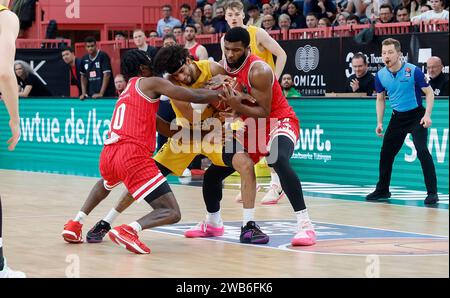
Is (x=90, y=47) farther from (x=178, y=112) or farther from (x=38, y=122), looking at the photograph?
(x=178, y=112)

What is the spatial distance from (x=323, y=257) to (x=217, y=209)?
1572mm

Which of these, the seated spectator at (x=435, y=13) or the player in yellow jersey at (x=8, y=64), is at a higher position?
the seated spectator at (x=435, y=13)

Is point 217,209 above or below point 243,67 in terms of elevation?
below

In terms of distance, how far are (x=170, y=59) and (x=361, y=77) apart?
284 inches

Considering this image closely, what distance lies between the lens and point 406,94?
1241cm

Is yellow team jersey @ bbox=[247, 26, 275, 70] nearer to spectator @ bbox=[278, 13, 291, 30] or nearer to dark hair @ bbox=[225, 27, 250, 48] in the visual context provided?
dark hair @ bbox=[225, 27, 250, 48]

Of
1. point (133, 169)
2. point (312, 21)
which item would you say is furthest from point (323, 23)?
point (133, 169)

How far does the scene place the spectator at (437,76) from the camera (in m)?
13.8

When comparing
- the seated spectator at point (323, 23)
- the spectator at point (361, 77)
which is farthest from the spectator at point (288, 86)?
the seated spectator at point (323, 23)

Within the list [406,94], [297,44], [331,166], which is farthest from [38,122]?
[406,94]

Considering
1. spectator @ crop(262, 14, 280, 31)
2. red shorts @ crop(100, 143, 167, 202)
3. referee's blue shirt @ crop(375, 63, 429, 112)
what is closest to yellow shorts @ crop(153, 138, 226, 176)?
red shorts @ crop(100, 143, 167, 202)

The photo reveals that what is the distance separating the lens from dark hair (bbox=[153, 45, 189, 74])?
8.32 m

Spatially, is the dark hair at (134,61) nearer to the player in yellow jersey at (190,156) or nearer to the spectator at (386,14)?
the player in yellow jersey at (190,156)

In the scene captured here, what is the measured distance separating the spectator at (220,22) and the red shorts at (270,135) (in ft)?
38.8
